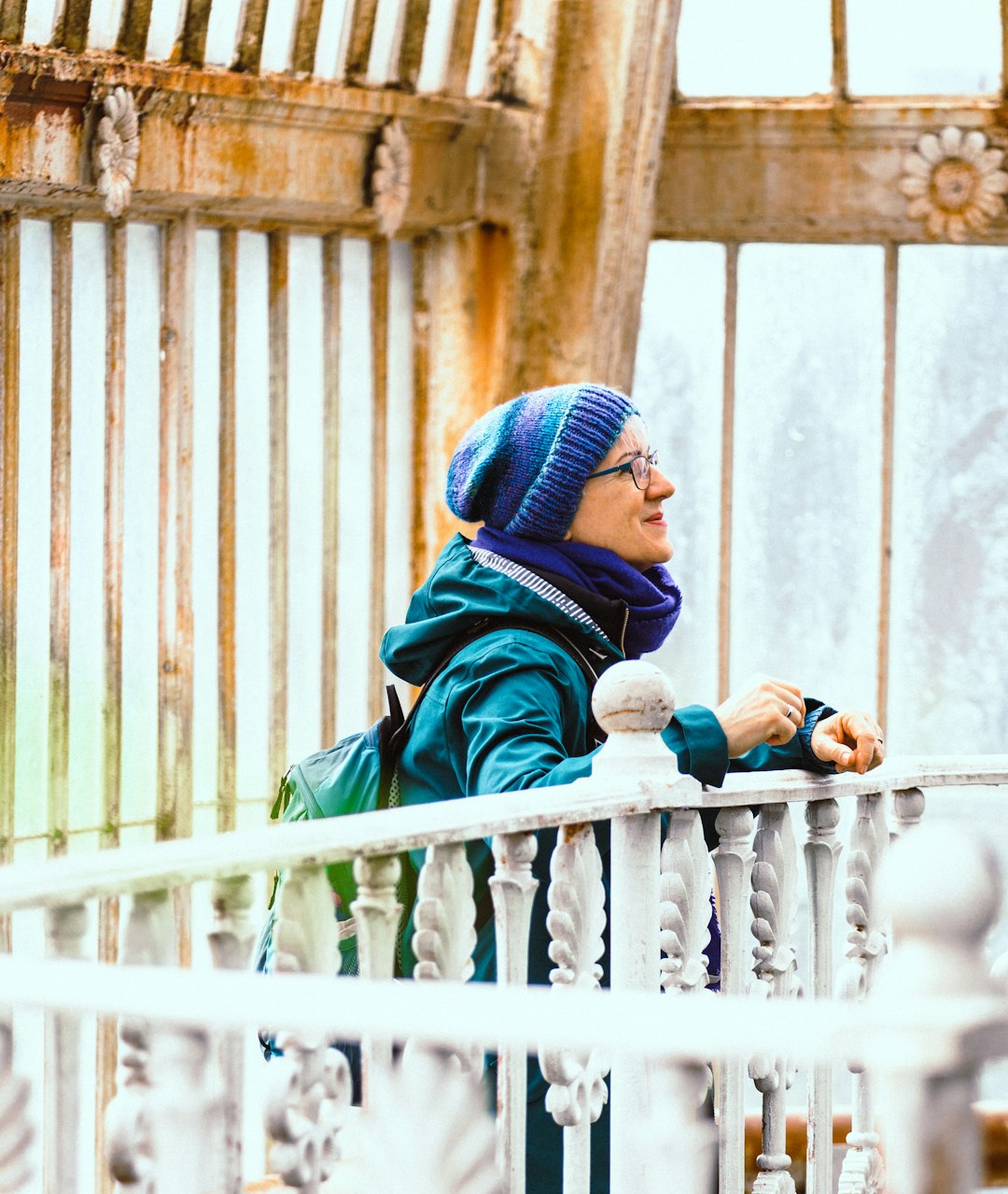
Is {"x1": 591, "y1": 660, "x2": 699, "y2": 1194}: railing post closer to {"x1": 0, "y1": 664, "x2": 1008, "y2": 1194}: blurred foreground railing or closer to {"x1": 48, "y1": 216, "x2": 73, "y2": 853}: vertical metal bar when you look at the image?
{"x1": 0, "y1": 664, "x2": 1008, "y2": 1194}: blurred foreground railing

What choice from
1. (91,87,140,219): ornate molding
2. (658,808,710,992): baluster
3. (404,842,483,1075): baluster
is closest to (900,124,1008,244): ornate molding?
(91,87,140,219): ornate molding

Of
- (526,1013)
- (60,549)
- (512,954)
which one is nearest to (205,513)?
(60,549)

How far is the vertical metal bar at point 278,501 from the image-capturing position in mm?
4762

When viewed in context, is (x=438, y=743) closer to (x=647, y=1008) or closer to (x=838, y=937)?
(x=647, y=1008)

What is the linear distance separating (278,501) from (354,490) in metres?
0.25

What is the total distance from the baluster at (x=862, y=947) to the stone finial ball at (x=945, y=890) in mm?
1538

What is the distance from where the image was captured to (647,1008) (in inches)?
48.8

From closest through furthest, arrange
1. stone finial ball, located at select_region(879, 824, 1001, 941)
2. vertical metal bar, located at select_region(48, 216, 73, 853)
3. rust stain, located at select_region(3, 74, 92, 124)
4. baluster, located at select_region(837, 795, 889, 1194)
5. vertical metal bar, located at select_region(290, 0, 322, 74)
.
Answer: stone finial ball, located at select_region(879, 824, 1001, 941), baluster, located at select_region(837, 795, 889, 1194), rust stain, located at select_region(3, 74, 92, 124), vertical metal bar, located at select_region(48, 216, 73, 853), vertical metal bar, located at select_region(290, 0, 322, 74)

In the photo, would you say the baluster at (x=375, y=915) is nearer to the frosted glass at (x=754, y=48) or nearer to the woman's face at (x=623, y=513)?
the woman's face at (x=623, y=513)

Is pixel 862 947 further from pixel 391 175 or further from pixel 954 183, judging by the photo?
pixel 954 183

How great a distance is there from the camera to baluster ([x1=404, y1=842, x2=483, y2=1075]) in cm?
192

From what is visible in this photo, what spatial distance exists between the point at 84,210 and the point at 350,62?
81 centimetres

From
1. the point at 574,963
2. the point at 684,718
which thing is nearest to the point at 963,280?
the point at 684,718

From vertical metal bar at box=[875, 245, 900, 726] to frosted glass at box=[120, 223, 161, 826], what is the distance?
207cm
